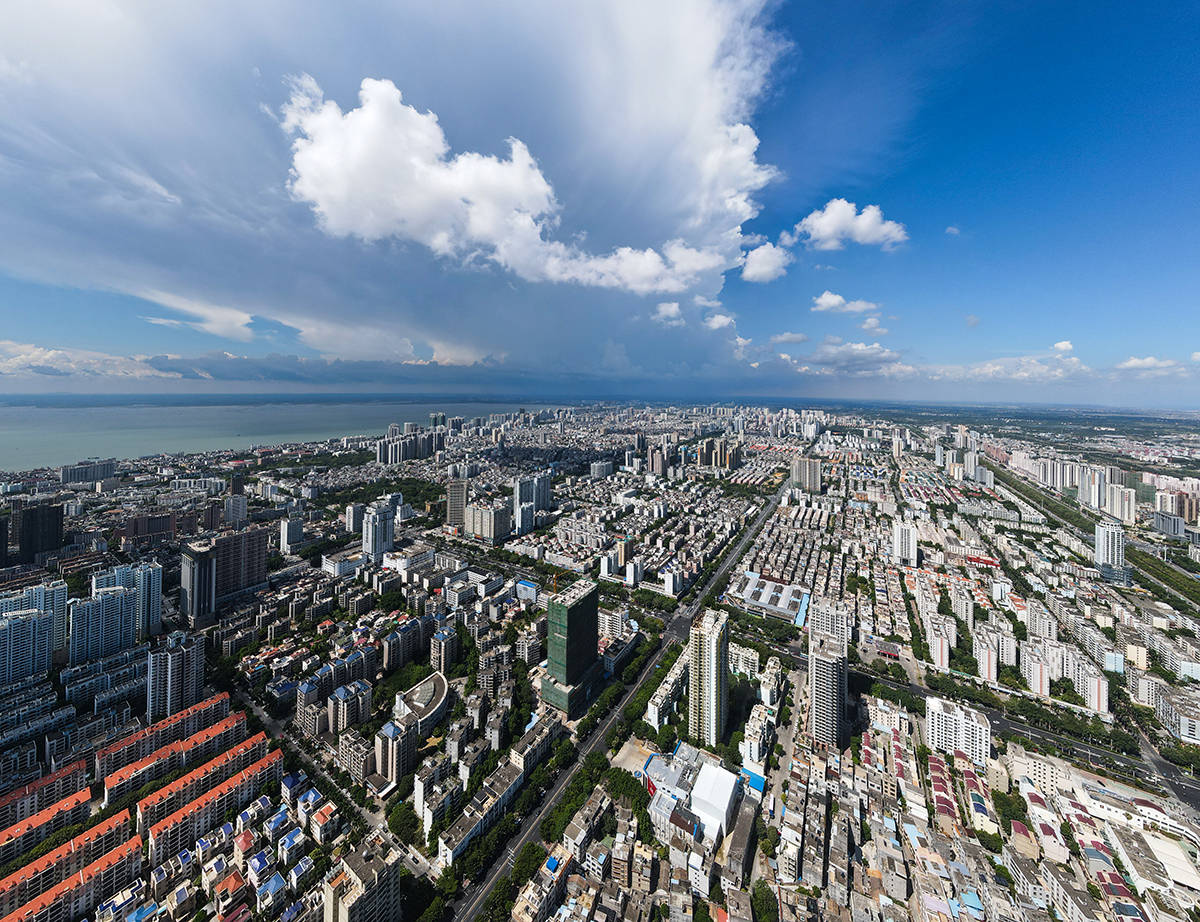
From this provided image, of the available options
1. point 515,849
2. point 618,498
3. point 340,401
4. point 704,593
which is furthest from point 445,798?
point 340,401

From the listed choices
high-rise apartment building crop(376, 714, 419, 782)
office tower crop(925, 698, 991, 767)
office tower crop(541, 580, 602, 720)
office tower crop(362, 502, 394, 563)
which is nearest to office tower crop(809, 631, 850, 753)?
office tower crop(925, 698, 991, 767)

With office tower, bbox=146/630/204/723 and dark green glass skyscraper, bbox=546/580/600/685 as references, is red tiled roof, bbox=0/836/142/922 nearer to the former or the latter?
office tower, bbox=146/630/204/723

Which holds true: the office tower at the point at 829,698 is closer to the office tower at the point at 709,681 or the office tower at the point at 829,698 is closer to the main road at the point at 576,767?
the office tower at the point at 709,681

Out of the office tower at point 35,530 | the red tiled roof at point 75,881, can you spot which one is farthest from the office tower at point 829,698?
the office tower at point 35,530

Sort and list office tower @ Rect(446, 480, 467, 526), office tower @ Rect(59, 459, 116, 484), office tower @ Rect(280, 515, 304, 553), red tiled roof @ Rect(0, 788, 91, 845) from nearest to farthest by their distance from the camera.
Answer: red tiled roof @ Rect(0, 788, 91, 845) → office tower @ Rect(280, 515, 304, 553) → office tower @ Rect(446, 480, 467, 526) → office tower @ Rect(59, 459, 116, 484)

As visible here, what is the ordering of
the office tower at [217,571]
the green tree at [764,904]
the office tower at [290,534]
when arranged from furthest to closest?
the office tower at [290,534]
the office tower at [217,571]
the green tree at [764,904]

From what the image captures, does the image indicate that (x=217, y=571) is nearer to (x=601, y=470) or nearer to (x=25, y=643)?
(x=25, y=643)
